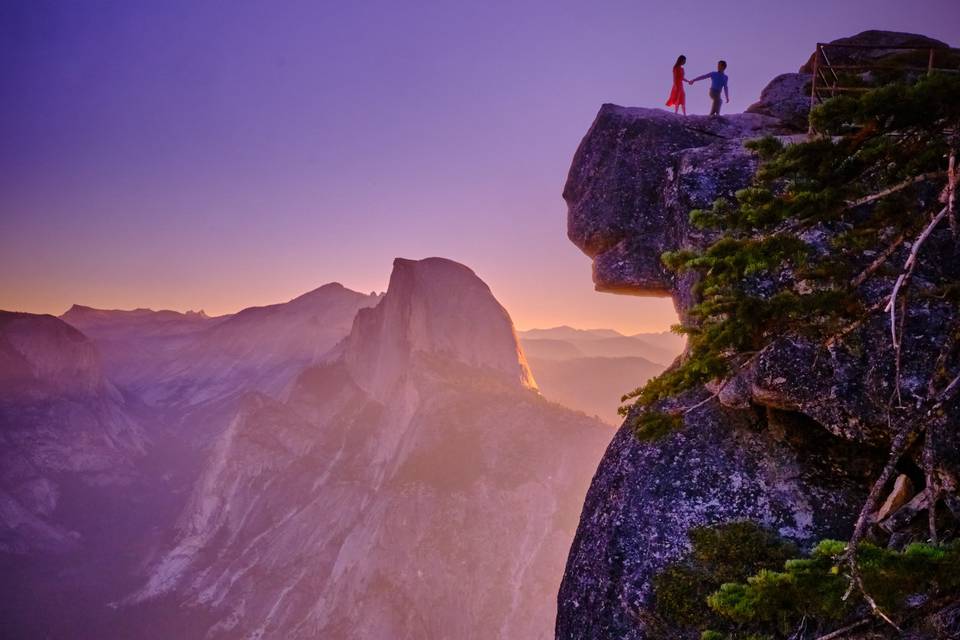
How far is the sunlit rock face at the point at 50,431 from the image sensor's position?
71188 mm

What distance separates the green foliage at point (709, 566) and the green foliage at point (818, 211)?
5146mm

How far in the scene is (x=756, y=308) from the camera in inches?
206

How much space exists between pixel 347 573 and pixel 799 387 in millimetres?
47233

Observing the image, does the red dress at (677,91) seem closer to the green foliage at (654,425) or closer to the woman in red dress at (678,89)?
the woman in red dress at (678,89)

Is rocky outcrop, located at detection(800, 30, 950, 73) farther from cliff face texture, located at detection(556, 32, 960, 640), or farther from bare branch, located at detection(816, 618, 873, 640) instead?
bare branch, located at detection(816, 618, 873, 640)

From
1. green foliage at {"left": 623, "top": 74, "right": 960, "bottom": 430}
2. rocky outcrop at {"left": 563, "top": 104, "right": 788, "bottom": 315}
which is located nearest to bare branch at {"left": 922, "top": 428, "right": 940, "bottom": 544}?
green foliage at {"left": 623, "top": 74, "right": 960, "bottom": 430}

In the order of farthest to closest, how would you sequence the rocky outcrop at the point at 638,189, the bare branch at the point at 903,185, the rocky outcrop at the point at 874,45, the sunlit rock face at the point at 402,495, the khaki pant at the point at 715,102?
1. the sunlit rock face at the point at 402,495
2. the rocky outcrop at the point at 874,45
3. the khaki pant at the point at 715,102
4. the rocky outcrop at the point at 638,189
5. the bare branch at the point at 903,185

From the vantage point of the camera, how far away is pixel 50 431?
83.2 m

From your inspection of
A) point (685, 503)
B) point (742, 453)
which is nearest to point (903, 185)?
point (742, 453)

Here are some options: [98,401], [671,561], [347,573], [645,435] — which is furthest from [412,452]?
[98,401]

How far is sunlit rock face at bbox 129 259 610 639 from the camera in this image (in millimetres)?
43406

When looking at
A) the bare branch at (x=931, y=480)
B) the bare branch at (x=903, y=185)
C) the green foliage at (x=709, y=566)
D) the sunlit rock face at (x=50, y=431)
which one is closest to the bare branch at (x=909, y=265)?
the bare branch at (x=903, y=185)

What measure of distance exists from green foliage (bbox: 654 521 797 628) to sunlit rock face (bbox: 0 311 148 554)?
295 feet

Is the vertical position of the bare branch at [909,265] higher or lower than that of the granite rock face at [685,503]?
higher
